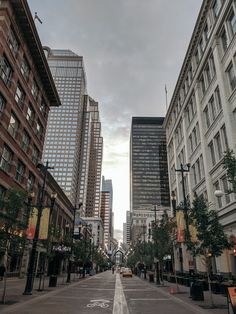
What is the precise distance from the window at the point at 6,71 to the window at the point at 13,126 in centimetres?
394

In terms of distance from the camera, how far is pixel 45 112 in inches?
1801

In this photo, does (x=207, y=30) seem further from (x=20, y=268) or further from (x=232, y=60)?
(x=20, y=268)

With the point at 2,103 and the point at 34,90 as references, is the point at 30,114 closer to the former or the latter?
the point at 34,90

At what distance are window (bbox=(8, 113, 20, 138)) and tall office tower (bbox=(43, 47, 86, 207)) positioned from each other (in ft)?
453

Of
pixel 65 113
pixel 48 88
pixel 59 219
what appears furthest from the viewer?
pixel 65 113

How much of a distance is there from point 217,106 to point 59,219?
39.6 metres

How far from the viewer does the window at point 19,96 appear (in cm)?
3303

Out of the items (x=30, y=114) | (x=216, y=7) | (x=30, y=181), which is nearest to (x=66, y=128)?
(x=30, y=114)

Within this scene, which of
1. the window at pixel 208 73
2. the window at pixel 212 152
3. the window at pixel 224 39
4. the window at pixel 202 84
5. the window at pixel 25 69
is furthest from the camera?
the window at pixel 202 84

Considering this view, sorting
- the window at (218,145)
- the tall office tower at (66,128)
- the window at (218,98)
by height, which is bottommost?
the window at (218,145)

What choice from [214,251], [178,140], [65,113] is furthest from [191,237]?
[65,113]

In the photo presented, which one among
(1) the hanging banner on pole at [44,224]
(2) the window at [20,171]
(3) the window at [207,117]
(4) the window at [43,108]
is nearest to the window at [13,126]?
(2) the window at [20,171]

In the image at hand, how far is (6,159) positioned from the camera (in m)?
30.1

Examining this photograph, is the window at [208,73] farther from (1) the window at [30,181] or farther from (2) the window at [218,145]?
(1) the window at [30,181]
